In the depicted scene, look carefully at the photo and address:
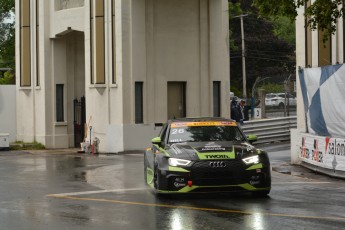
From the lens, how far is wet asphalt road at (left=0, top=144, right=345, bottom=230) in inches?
432

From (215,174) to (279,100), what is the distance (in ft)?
86.8

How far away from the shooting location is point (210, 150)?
45.0 feet

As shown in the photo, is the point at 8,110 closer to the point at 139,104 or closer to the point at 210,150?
the point at 139,104

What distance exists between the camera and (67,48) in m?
35.0

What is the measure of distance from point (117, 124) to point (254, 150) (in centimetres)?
1602

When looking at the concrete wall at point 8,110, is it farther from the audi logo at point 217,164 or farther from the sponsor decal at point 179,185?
the audi logo at point 217,164

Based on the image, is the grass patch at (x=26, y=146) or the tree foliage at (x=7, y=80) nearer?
the grass patch at (x=26, y=146)

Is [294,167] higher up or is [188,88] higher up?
[188,88]

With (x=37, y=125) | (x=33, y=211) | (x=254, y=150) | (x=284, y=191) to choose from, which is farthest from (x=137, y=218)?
(x=37, y=125)

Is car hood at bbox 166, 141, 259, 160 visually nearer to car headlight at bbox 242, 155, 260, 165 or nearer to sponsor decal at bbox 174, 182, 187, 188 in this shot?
car headlight at bbox 242, 155, 260, 165

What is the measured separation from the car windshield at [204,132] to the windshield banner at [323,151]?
3740mm

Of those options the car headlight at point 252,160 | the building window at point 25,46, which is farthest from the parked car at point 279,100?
the car headlight at point 252,160

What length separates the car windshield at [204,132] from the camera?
48.5 ft

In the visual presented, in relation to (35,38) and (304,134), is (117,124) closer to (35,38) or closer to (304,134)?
(35,38)
